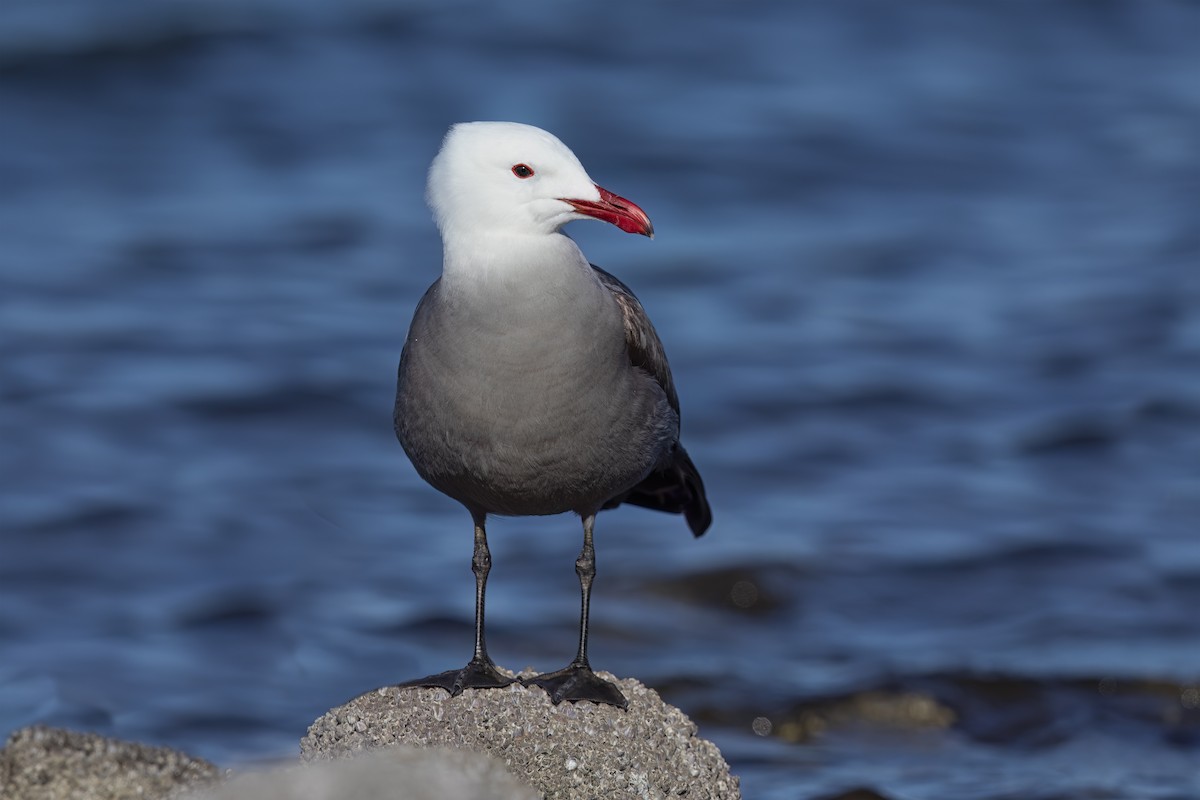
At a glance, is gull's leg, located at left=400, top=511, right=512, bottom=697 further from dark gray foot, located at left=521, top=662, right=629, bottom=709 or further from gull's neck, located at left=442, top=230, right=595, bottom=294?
gull's neck, located at left=442, top=230, right=595, bottom=294

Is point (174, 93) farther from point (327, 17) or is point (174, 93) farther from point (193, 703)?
point (193, 703)

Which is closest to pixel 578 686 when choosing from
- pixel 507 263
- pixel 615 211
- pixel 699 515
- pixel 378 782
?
pixel 699 515

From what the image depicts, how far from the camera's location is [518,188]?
6.14 m

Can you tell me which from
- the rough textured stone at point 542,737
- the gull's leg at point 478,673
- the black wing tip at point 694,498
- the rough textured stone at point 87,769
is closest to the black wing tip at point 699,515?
the black wing tip at point 694,498

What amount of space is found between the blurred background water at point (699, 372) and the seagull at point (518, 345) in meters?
3.45

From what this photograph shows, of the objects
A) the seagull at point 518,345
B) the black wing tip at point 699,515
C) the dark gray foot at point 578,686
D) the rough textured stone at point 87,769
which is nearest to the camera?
the seagull at point 518,345

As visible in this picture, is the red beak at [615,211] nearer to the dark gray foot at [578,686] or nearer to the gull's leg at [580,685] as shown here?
the gull's leg at [580,685]

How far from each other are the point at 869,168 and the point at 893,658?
1072 centimetres

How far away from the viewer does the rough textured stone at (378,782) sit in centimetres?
422

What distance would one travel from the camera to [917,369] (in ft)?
52.1

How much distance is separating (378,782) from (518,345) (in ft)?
7.00

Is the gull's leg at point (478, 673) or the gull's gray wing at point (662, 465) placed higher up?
the gull's gray wing at point (662, 465)

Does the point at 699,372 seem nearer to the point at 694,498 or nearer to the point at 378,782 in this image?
the point at 694,498

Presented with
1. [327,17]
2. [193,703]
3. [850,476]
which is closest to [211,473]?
[193,703]
